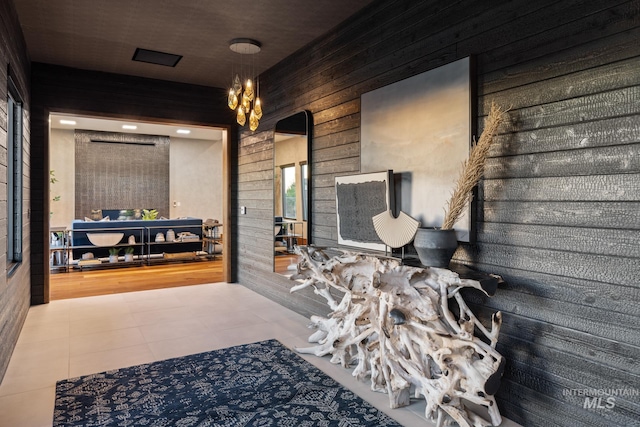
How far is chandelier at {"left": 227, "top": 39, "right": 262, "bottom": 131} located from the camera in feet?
12.1

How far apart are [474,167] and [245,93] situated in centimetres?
216

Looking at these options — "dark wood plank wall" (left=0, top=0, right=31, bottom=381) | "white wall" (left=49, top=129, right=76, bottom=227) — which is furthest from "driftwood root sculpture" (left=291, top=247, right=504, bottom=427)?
"white wall" (left=49, top=129, right=76, bottom=227)

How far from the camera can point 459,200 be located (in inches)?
92.0

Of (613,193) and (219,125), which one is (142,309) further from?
(613,193)

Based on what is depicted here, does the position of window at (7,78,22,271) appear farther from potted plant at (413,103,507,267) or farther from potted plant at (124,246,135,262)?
potted plant at (124,246,135,262)

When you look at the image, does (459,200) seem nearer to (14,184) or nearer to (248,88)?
(248,88)

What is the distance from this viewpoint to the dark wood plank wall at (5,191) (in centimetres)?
279

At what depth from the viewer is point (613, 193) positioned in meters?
1.87

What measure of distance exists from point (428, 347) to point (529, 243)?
0.77 metres

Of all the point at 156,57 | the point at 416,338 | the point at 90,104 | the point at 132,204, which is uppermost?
the point at 156,57

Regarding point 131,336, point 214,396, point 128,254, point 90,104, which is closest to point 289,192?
point 131,336

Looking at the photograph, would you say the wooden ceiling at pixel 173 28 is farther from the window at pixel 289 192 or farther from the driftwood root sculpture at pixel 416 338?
A: the driftwood root sculpture at pixel 416 338

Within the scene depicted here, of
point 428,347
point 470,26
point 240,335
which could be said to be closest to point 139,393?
point 240,335

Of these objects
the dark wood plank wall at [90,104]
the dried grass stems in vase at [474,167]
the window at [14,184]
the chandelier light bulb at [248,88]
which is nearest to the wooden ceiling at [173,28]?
the dark wood plank wall at [90,104]
